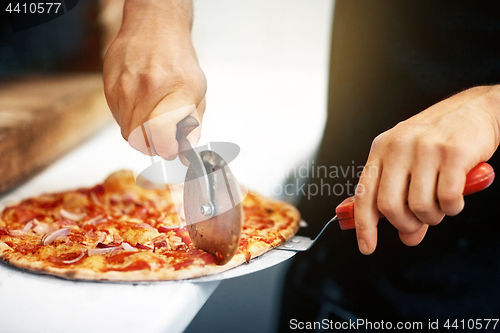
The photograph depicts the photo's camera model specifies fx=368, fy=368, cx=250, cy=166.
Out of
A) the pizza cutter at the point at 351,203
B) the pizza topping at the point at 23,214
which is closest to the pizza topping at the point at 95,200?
the pizza topping at the point at 23,214

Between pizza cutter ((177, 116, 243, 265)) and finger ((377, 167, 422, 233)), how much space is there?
0.53 ft

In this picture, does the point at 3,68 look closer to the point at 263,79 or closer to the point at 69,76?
the point at 69,76

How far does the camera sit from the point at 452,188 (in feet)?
1.18

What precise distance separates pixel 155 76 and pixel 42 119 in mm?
521

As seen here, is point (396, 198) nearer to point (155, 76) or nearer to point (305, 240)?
point (305, 240)

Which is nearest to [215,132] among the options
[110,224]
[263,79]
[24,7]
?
[263,79]

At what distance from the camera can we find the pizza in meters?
0.49

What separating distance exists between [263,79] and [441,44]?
0.37 meters

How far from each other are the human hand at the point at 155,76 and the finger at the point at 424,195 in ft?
0.89

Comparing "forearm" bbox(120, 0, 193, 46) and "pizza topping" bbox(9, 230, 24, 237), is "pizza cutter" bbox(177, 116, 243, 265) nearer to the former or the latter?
"forearm" bbox(120, 0, 193, 46)

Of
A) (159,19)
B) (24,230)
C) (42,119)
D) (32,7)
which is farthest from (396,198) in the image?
(42,119)

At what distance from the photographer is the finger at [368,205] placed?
1.37ft
